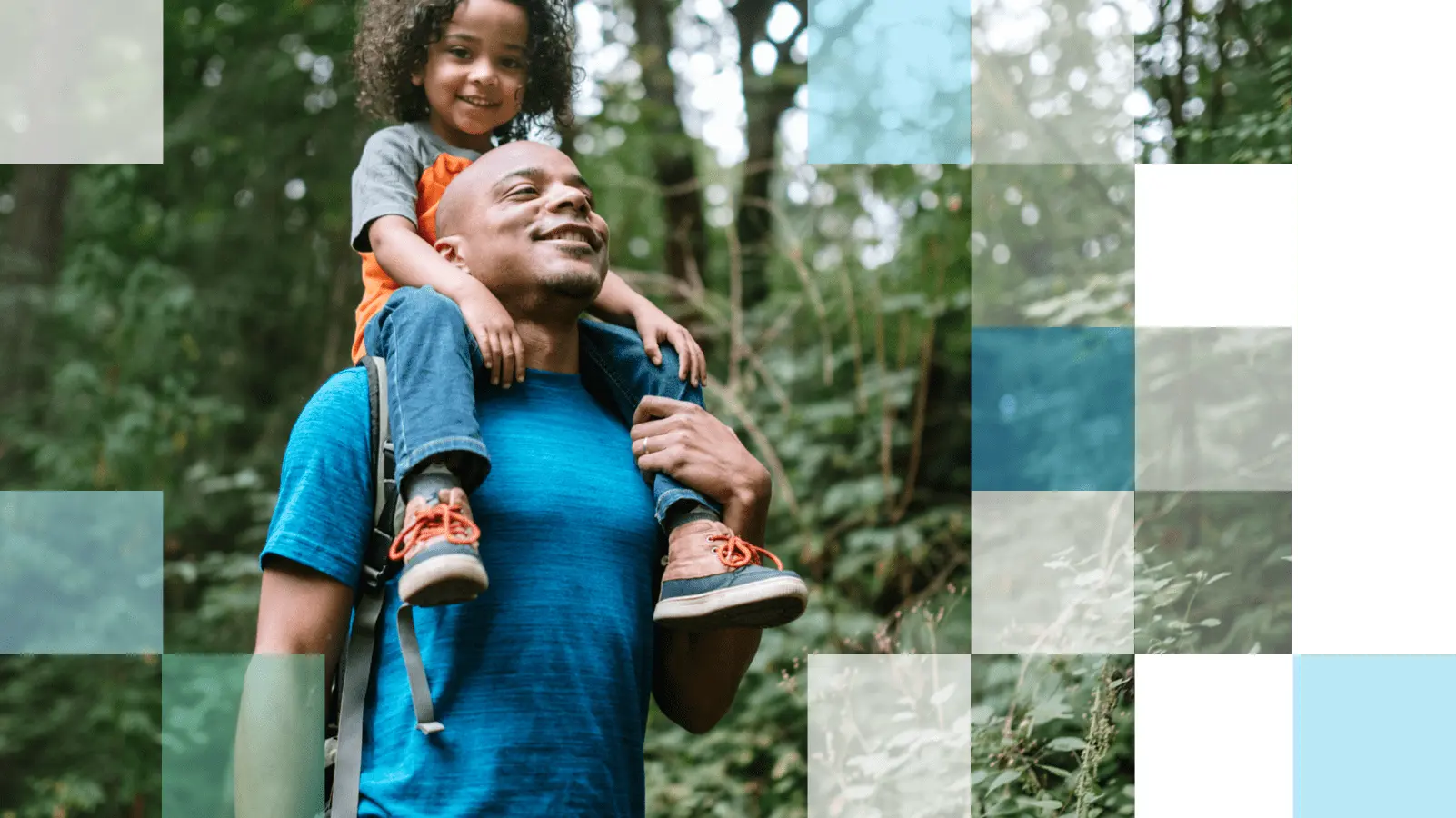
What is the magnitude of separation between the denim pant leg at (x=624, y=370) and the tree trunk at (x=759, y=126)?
4.17m

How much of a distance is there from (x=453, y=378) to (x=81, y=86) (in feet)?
17.2

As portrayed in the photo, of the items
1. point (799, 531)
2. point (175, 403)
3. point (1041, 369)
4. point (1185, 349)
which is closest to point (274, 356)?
point (175, 403)

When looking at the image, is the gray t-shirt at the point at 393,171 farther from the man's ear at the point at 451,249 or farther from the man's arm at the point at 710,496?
the man's arm at the point at 710,496

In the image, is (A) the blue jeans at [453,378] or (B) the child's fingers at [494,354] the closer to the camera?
(A) the blue jeans at [453,378]

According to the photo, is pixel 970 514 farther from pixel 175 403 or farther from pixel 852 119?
pixel 175 403

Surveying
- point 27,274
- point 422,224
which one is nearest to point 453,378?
point 422,224

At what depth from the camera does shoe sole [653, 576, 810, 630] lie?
5.88ft

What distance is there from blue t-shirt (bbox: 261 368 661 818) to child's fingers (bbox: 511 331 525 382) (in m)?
0.06

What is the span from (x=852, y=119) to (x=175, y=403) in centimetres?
349

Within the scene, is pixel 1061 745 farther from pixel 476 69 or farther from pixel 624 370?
pixel 476 69

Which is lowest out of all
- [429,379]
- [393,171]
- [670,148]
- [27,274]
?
[429,379]

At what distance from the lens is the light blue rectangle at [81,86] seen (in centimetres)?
605

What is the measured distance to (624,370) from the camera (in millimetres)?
2135

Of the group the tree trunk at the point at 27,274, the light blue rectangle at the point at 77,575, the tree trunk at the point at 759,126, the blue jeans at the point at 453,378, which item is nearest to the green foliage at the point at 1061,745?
the blue jeans at the point at 453,378
